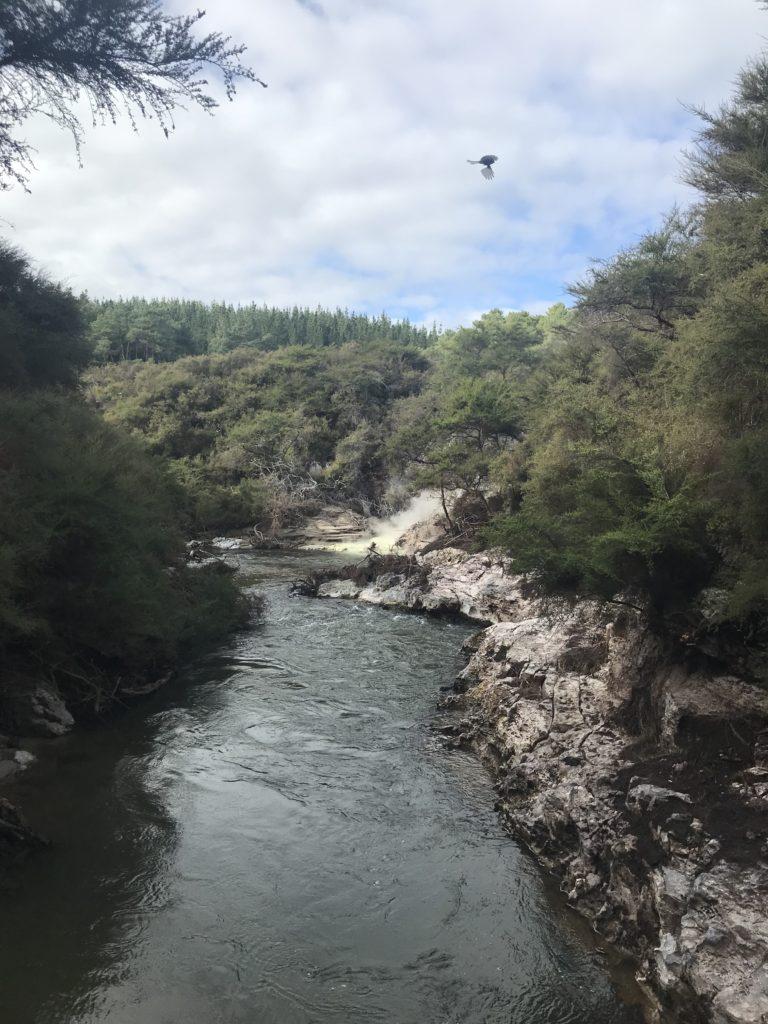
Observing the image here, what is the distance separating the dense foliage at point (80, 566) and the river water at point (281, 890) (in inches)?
61.4

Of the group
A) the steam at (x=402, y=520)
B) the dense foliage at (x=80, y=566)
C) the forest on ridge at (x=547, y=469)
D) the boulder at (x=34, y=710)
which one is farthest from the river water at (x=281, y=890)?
the steam at (x=402, y=520)

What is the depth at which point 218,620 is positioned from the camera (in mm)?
17406

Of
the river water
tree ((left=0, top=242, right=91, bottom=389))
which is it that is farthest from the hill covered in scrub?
tree ((left=0, top=242, right=91, bottom=389))

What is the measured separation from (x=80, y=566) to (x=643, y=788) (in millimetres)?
10242

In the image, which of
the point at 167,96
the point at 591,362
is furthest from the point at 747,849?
the point at 591,362

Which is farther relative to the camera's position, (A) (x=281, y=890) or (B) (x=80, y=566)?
(B) (x=80, y=566)

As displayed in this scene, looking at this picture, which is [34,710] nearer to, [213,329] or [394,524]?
[394,524]

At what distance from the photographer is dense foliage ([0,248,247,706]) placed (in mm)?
10906

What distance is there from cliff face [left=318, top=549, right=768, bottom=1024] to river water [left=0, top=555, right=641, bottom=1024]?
46cm

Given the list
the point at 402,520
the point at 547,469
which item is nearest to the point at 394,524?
the point at 402,520

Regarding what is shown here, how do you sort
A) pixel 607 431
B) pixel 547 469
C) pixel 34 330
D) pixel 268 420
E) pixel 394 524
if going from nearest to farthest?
pixel 607 431, pixel 547 469, pixel 34 330, pixel 394 524, pixel 268 420

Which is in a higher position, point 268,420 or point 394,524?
point 268,420

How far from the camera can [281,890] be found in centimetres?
725

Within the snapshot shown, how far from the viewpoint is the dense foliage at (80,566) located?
10.9 metres
